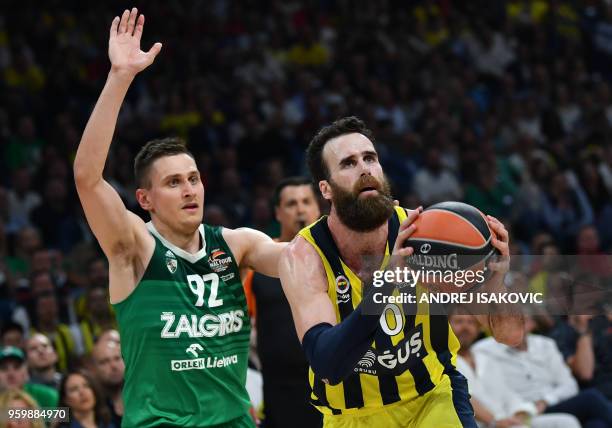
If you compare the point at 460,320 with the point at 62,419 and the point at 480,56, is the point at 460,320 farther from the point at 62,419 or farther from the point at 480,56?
the point at 480,56

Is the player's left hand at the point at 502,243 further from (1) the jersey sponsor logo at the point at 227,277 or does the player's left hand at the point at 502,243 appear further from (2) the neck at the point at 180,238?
(2) the neck at the point at 180,238

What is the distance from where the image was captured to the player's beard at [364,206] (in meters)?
4.85

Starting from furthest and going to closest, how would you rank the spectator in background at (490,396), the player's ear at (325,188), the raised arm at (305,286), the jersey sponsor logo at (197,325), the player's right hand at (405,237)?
1. the spectator in background at (490,396)
2. the player's ear at (325,188)
3. the jersey sponsor logo at (197,325)
4. the raised arm at (305,286)
5. the player's right hand at (405,237)

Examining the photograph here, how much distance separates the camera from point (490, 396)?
855 cm

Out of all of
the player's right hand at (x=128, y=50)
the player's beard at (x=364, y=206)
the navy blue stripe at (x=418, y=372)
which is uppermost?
the player's right hand at (x=128, y=50)

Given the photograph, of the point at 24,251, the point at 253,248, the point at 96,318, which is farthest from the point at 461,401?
the point at 24,251

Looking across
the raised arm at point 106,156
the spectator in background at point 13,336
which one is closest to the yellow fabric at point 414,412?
the raised arm at point 106,156

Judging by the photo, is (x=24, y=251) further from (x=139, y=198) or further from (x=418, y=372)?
(x=418, y=372)

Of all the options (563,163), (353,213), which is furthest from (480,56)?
(353,213)

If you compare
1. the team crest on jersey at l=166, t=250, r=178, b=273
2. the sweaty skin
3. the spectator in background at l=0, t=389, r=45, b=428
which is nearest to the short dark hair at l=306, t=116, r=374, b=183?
the sweaty skin

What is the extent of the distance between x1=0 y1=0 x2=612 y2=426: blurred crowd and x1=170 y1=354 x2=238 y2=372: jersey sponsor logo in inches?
159

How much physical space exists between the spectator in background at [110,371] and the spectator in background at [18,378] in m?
0.37

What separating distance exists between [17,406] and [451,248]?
11.7 ft

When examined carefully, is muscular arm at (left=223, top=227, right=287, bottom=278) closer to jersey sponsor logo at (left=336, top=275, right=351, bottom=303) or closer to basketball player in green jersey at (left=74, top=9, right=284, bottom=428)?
basketball player in green jersey at (left=74, top=9, right=284, bottom=428)
